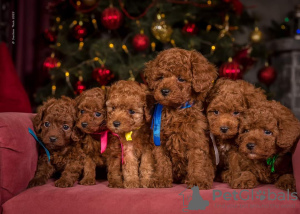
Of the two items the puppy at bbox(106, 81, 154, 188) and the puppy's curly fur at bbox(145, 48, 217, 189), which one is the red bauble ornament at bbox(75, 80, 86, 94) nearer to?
the puppy at bbox(106, 81, 154, 188)

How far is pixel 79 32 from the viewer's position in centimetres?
469

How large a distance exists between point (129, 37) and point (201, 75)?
280 centimetres

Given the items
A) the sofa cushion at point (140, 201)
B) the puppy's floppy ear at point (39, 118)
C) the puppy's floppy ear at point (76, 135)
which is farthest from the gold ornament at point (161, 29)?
the sofa cushion at point (140, 201)

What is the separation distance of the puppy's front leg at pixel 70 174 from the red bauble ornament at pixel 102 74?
194 centimetres

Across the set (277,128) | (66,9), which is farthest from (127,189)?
(66,9)

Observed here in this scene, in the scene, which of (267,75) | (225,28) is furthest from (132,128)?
(267,75)

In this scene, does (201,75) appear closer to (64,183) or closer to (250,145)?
(250,145)

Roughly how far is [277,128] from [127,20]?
3150 mm

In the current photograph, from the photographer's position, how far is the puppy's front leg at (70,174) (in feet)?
7.79

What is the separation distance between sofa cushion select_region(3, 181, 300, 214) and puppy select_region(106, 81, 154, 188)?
0.21 m

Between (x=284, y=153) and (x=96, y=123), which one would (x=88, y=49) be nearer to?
(x=96, y=123)

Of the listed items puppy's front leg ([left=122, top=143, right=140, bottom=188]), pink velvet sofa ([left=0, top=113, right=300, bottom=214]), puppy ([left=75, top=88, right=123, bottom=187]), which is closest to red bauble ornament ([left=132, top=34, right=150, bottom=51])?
puppy ([left=75, top=88, right=123, bottom=187])

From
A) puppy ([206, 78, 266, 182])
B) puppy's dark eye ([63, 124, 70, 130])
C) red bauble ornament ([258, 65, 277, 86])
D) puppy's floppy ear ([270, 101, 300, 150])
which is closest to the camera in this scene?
puppy's floppy ear ([270, 101, 300, 150])

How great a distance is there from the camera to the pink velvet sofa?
2.06 metres
